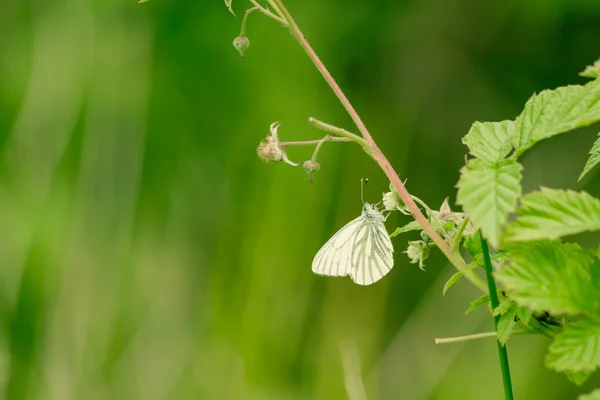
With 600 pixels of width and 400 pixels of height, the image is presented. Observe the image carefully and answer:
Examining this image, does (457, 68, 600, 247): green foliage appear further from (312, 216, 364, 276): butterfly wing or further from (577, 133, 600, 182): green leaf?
(312, 216, 364, 276): butterfly wing

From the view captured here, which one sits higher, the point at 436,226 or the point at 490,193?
the point at 490,193

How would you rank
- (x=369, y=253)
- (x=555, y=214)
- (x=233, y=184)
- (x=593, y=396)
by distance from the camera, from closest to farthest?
1. (x=593, y=396)
2. (x=555, y=214)
3. (x=369, y=253)
4. (x=233, y=184)

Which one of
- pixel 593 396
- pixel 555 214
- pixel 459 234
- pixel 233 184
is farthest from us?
pixel 233 184

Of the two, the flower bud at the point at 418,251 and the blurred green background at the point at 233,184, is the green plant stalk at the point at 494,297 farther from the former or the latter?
the blurred green background at the point at 233,184

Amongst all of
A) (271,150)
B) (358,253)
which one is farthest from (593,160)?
(358,253)

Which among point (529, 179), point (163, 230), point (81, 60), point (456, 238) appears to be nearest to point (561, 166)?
point (529, 179)

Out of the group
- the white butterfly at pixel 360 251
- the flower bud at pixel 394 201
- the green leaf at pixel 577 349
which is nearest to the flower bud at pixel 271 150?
the flower bud at pixel 394 201

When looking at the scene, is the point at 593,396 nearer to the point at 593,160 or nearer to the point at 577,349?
the point at 577,349

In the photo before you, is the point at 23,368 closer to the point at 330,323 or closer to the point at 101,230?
the point at 101,230
